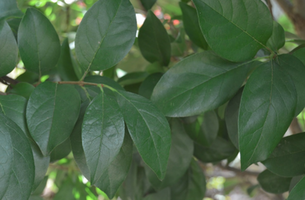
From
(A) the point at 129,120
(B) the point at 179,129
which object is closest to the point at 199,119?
(B) the point at 179,129

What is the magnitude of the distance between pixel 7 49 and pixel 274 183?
0.34 m

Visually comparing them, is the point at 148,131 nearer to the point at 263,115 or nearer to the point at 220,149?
the point at 263,115

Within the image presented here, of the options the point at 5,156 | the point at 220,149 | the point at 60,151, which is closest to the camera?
the point at 5,156

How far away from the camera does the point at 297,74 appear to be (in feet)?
0.92

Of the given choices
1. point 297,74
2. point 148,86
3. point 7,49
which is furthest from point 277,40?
point 7,49

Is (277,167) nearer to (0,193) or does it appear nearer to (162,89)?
(162,89)

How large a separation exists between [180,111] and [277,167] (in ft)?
0.38

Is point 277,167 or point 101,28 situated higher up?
point 101,28

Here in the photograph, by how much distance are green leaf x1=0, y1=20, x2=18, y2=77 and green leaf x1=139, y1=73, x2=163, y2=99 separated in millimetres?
153

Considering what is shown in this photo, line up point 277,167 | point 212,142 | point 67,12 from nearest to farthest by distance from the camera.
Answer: point 277,167 < point 212,142 < point 67,12

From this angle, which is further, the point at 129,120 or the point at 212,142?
the point at 212,142

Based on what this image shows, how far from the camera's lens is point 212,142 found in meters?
0.41

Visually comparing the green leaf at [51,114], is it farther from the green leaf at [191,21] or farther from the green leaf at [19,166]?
the green leaf at [191,21]

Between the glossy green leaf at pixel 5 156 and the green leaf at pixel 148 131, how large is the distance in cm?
9
